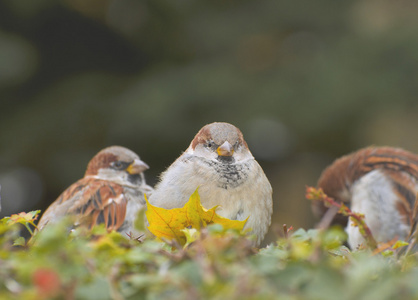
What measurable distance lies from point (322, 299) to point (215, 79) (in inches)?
178

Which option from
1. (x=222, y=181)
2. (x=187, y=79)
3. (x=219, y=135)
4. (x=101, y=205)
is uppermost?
(x=187, y=79)

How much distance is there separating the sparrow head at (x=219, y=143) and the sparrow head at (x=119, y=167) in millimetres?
805

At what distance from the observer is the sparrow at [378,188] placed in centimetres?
273

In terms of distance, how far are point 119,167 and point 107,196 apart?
0.25 metres

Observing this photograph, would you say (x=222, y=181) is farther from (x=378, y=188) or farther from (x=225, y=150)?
(x=378, y=188)

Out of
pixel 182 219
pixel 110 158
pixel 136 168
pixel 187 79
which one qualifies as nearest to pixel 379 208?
pixel 136 168

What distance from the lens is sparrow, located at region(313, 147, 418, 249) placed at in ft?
8.97

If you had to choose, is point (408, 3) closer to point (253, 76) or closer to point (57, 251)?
point (253, 76)

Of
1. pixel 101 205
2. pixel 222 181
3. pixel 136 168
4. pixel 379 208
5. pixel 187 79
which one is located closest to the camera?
pixel 222 181

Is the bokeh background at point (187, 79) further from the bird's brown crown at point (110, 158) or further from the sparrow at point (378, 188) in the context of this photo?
the bird's brown crown at point (110, 158)

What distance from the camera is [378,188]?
2.84 meters

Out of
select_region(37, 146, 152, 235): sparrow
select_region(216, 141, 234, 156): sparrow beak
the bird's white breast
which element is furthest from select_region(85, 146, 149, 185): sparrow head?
the bird's white breast

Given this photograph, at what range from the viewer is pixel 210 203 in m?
1.53

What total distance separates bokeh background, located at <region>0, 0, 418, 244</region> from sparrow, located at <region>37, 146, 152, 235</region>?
229 cm
